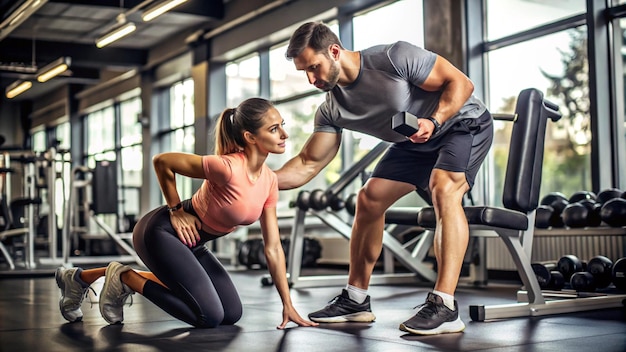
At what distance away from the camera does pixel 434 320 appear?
2.47 meters

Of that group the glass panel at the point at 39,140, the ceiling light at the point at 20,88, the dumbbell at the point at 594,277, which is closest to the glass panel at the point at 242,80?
the ceiling light at the point at 20,88

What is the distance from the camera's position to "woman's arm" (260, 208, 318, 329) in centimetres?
254

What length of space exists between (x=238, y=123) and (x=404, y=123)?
556 millimetres

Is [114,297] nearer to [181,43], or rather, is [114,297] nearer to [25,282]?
[25,282]

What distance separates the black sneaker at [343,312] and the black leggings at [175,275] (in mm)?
364

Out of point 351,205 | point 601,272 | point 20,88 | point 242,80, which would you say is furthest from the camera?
point 20,88

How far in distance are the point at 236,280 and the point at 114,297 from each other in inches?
117

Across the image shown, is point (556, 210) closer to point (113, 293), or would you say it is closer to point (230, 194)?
point (230, 194)

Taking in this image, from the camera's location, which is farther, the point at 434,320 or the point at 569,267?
the point at 569,267

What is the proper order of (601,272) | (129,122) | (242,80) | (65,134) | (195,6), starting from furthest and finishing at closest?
(65,134) → (129,122) → (242,80) → (195,6) → (601,272)

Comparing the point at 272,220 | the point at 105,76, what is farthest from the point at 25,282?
the point at 105,76

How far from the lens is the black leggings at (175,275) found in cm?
258

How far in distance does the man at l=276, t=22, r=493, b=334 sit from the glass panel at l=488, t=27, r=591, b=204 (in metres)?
2.82

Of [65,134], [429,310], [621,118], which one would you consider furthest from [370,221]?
[65,134]
